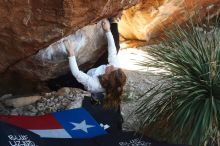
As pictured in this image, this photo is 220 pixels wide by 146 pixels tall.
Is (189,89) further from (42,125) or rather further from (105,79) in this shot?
(42,125)

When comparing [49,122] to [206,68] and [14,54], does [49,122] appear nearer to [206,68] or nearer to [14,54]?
[14,54]

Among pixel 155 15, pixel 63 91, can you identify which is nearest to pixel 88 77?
pixel 63 91

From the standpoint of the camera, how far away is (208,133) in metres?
4.98

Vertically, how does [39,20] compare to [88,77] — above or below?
above

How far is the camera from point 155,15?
8586mm

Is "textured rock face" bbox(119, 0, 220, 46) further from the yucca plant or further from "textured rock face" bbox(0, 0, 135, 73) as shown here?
"textured rock face" bbox(0, 0, 135, 73)

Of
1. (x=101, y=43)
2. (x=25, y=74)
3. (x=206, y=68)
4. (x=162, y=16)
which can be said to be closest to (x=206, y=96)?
(x=206, y=68)

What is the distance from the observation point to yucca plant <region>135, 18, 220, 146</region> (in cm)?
507

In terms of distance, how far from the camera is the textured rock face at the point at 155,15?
8.31 metres

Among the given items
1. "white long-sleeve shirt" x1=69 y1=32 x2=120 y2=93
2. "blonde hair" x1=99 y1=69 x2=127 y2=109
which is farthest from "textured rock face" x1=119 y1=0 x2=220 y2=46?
"blonde hair" x1=99 y1=69 x2=127 y2=109

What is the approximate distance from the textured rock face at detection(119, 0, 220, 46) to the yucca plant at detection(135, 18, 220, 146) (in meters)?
2.58

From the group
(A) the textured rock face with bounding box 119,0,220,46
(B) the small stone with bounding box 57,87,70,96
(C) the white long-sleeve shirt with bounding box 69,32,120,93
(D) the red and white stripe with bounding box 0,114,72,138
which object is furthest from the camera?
(A) the textured rock face with bounding box 119,0,220,46

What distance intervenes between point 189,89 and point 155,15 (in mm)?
3540

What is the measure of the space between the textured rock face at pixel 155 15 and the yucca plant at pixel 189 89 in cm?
258
